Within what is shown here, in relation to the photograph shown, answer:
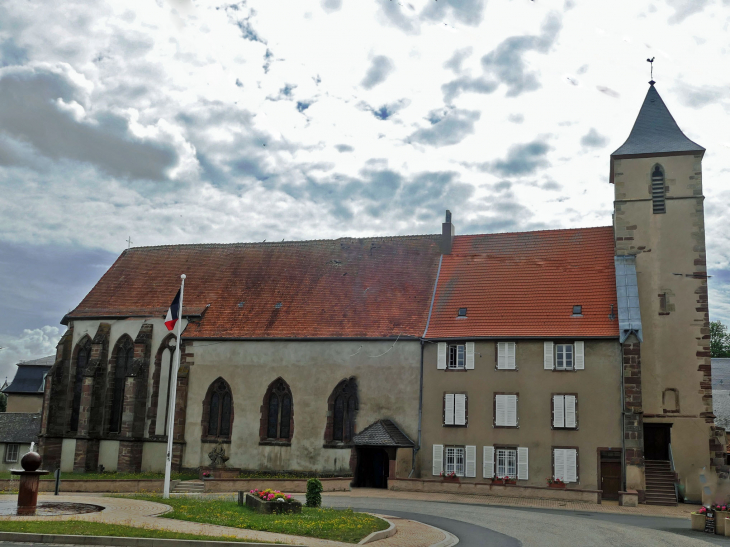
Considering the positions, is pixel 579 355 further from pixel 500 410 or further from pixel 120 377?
pixel 120 377

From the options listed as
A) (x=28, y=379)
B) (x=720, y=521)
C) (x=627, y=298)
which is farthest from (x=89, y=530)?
(x=28, y=379)

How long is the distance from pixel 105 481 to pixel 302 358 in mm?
10484

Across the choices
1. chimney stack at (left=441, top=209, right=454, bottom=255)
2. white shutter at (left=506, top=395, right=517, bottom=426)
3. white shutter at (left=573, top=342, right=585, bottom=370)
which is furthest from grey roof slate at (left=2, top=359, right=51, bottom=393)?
white shutter at (left=573, top=342, right=585, bottom=370)

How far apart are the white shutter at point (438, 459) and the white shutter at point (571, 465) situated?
541cm

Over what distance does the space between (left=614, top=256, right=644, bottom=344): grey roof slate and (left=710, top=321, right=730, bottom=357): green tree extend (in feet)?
139

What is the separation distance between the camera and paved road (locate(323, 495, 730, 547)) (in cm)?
1727

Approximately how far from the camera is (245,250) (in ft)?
136

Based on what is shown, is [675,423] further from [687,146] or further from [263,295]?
[263,295]

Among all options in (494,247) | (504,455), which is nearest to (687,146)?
(494,247)

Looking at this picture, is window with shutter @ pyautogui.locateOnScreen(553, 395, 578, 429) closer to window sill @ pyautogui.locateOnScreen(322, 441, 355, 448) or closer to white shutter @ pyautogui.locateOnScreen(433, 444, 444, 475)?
white shutter @ pyautogui.locateOnScreen(433, 444, 444, 475)

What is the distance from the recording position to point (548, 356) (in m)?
31.4

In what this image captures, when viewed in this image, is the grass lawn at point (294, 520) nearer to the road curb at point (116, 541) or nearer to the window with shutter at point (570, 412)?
the road curb at point (116, 541)

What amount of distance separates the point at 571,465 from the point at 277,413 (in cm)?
1420

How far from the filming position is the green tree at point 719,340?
6875cm
